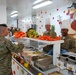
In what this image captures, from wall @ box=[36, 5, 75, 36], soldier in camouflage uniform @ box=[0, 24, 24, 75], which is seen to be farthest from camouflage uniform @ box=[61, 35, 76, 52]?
wall @ box=[36, 5, 75, 36]

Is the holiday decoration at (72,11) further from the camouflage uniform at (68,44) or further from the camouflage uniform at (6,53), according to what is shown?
the camouflage uniform at (6,53)

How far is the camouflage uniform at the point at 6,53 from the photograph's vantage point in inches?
72.4

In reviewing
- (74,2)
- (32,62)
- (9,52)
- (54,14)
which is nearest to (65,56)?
(32,62)

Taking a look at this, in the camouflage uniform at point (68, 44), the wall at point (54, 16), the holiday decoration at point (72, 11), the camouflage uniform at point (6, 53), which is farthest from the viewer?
the wall at point (54, 16)

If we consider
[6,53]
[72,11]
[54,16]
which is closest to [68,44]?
[6,53]

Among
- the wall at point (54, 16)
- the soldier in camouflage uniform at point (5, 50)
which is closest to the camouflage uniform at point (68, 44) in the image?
the soldier in camouflage uniform at point (5, 50)

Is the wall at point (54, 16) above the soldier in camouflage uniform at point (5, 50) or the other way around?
above

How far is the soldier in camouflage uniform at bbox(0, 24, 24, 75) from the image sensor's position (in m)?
→ 1.84

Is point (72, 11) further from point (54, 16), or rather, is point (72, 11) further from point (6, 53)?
point (6, 53)

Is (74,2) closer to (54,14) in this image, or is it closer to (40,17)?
(54,14)

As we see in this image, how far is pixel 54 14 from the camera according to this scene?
5453 mm

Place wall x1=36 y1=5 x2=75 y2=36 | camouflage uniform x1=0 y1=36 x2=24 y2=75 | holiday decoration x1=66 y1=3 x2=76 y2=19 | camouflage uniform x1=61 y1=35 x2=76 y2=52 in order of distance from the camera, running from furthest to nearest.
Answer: wall x1=36 y1=5 x2=75 y2=36, holiday decoration x1=66 y1=3 x2=76 y2=19, camouflage uniform x1=61 y1=35 x2=76 y2=52, camouflage uniform x1=0 y1=36 x2=24 y2=75

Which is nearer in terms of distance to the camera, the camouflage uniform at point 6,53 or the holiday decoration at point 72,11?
the camouflage uniform at point 6,53

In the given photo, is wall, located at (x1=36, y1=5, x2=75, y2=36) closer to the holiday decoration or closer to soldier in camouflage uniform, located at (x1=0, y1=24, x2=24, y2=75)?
the holiday decoration
